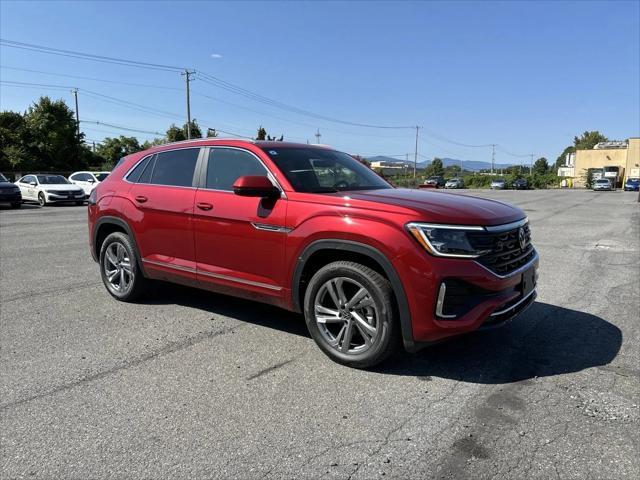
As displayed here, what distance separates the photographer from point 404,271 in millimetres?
3432

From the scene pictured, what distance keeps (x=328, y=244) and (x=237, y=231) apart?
975 mm

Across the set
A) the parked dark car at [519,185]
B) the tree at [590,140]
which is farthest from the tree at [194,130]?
the tree at [590,140]

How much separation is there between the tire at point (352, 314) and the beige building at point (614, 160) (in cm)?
7371

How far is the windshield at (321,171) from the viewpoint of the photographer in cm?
429

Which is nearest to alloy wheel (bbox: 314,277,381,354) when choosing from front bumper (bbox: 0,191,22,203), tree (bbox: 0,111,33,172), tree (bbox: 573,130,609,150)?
front bumper (bbox: 0,191,22,203)

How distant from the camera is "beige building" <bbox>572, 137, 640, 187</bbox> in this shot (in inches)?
2611

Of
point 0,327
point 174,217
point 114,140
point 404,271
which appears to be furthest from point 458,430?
point 114,140

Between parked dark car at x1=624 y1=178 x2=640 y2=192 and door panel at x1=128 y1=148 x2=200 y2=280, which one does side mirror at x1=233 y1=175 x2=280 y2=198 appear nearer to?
door panel at x1=128 y1=148 x2=200 y2=280

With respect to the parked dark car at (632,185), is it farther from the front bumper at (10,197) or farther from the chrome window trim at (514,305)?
the chrome window trim at (514,305)

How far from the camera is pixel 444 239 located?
3434mm

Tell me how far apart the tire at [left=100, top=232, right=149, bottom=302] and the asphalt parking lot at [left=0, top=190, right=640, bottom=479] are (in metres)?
0.16

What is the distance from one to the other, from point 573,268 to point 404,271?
18.8ft

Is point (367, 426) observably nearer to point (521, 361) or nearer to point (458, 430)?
point (458, 430)

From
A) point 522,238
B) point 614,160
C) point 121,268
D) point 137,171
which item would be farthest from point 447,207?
point 614,160
